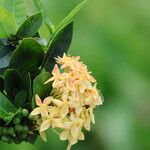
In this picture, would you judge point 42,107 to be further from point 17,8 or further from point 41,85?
point 17,8

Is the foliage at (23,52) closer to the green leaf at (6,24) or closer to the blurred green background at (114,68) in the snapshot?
the green leaf at (6,24)

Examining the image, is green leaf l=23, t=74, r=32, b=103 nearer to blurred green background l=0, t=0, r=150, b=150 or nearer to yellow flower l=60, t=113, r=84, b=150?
yellow flower l=60, t=113, r=84, b=150

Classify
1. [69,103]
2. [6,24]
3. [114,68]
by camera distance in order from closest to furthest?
1. [69,103]
2. [6,24]
3. [114,68]

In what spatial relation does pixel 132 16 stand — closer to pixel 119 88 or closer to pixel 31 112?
pixel 119 88

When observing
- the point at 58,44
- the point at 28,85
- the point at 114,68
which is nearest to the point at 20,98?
the point at 28,85

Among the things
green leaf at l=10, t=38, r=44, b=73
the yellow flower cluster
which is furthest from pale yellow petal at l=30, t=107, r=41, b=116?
green leaf at l=10, t=38, r=44, b=73

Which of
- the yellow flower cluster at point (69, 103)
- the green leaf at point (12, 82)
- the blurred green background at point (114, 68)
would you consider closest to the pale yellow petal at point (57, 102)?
the yellow flower cluster at point (69, 103)

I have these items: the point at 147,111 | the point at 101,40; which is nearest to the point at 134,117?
the point at 147,111
